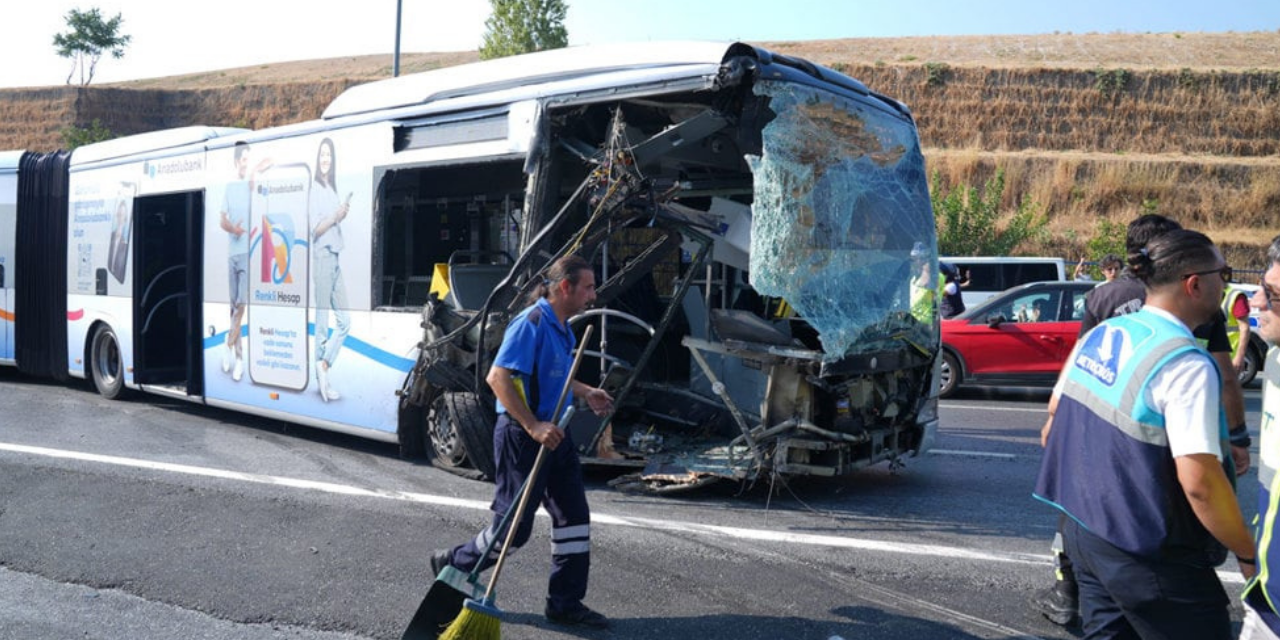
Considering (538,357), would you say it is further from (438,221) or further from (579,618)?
(438,221)

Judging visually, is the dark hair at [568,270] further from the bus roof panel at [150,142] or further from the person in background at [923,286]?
the bus roof panel at [150,142]

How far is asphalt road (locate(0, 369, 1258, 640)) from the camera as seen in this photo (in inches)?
190

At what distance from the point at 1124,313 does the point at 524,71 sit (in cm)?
443

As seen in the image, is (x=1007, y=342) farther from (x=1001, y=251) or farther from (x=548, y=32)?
(x=548, y=32)

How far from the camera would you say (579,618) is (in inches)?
184

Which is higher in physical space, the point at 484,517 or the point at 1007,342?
the point at 1007,342

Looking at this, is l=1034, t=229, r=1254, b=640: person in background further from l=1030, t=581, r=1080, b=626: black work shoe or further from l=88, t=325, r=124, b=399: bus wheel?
l=88, t=325, r=124, b=399: bus wheel

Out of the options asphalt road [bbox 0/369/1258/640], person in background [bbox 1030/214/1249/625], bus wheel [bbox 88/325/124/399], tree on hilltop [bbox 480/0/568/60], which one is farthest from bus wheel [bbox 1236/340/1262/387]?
tree on hilltop [bbox 480/0/568/60]

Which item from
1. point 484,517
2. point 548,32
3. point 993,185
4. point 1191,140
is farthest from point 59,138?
point 484,517

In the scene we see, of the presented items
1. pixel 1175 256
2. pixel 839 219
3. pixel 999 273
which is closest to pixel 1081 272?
pixel 999 273

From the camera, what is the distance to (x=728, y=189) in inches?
325

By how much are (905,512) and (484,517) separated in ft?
8.81

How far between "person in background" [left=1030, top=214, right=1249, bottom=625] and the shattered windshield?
161cm

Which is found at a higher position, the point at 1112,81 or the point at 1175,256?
the point at 1112,81
